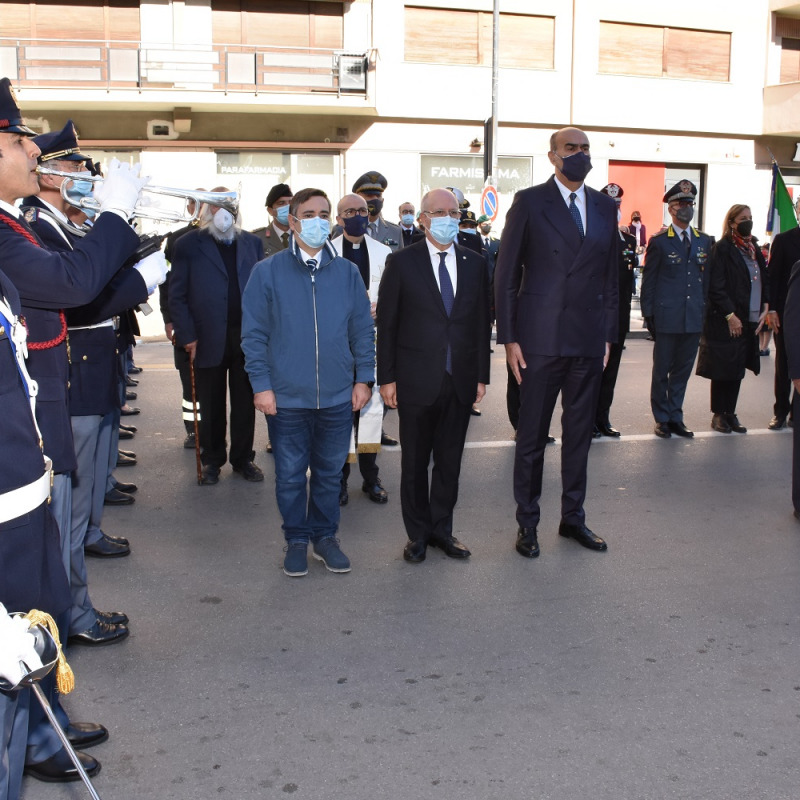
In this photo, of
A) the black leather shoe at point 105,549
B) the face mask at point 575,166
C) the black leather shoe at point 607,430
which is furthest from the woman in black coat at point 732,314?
the black leather shoe at point 105,549

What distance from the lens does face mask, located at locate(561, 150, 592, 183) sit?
16.9ft

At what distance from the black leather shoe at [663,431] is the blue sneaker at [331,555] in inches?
165

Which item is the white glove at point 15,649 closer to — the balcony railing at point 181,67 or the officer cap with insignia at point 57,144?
the officer cap with insignia at point 57,144

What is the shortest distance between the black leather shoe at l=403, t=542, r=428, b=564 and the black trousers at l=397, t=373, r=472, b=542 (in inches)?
1.5

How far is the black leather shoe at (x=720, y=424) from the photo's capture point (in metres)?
8.55

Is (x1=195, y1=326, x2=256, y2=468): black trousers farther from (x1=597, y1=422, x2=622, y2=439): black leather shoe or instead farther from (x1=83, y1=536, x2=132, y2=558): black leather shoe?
(x1=597, y1=422, x2=622, y2=439): black leather shoe

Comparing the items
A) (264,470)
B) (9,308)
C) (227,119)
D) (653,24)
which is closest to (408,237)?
(264,470)

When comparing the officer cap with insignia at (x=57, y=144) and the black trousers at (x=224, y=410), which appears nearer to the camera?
the officer cap with insignia at (x=57, y=144)

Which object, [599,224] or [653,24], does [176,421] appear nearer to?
[599,224]

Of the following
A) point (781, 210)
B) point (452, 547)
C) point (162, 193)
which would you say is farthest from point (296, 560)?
point (781, 210)

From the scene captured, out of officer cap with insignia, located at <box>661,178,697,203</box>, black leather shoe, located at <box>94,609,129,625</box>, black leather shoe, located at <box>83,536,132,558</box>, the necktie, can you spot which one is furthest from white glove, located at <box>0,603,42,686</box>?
officer cap with insignia, located at <box>661,178,697,203</box>

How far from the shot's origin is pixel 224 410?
23.4 ft

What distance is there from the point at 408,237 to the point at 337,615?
20.5ft

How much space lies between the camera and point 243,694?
11.8ft
